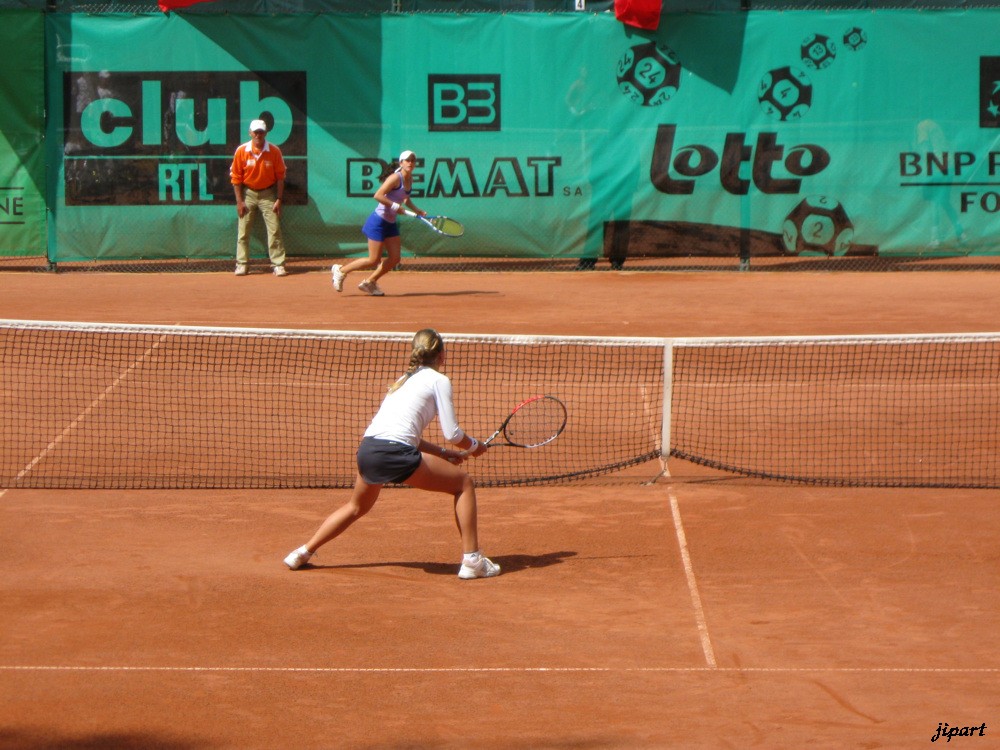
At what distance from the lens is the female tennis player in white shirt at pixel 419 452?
22.0 feet

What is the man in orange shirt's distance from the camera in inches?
671

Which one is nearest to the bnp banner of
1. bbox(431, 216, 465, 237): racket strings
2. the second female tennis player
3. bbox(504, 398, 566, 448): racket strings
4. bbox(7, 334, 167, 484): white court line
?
the second female tennis player

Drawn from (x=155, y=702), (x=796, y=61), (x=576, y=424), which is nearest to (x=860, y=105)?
(x=796, y=61)

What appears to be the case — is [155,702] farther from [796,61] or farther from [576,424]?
A: [796,61]

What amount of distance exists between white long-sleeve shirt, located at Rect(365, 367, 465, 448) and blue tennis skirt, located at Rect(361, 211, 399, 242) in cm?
819

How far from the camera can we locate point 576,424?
33.9ft

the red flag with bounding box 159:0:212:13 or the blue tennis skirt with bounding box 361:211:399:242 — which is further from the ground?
the red flag with bounding box 159:0:212:13

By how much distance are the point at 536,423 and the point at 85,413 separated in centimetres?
424

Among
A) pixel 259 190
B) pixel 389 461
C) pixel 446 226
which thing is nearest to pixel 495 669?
pixel 389 461

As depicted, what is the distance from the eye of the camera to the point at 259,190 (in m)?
17.2

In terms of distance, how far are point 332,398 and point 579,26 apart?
320 inches

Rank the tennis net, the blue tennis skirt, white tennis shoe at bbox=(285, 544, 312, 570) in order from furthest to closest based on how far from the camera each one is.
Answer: the blue tennis skirt → the tennis net → white tennis shoe at bbox=(285, 544, 312, 570)

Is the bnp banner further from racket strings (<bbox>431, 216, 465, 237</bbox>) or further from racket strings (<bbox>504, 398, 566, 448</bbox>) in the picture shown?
racket strings (<bbox>504, 398, 566, 448</bbox>)

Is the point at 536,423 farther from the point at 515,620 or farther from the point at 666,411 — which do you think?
the point at 515,620
